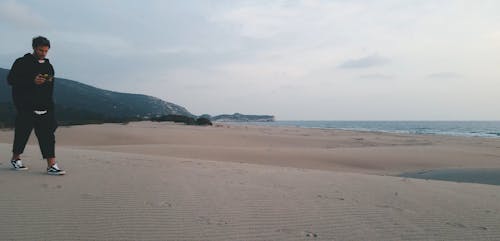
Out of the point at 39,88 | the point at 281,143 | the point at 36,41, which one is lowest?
the point at 281,143

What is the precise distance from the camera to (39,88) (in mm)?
4832

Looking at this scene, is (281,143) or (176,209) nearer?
(176,209)

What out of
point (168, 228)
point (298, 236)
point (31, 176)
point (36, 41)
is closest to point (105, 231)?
point (168, 228)

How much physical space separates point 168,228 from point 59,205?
3.93 feet

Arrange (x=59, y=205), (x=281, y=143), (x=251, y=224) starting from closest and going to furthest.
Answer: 1. (x=251, y=224)
2. (x=59, y=205)
3. (x=281, y=143)

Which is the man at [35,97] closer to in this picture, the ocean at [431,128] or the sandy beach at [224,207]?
the sandy beach at [224,207]

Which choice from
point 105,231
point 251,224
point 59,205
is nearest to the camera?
point 105,231

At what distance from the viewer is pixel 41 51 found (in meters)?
4.79

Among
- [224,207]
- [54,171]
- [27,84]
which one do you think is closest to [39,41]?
[27,84]

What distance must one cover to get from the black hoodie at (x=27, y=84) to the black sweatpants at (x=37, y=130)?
0.37 ft

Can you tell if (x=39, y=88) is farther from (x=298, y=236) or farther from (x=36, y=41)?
(x=298, y=236)

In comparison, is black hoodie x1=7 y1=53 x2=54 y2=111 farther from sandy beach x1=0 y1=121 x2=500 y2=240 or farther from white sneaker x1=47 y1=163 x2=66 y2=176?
sandy beach x1=0 y1=121 x2=500 y2=240

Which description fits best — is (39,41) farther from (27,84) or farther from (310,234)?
(310,234)

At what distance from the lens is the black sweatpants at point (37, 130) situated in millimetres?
4824
